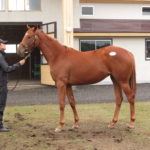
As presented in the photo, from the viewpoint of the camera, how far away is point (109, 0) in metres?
21.8

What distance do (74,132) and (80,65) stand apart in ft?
4.98

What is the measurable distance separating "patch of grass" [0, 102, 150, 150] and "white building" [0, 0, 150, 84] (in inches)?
340

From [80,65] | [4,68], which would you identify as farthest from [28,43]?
[80,65]

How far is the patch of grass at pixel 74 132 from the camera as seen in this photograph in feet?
23.0

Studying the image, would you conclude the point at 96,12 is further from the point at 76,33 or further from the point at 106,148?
the point at 106,148

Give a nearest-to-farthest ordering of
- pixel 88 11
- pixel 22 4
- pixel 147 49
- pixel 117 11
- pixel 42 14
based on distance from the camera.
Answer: pixel 22 4
pixel 42 14
pixel 88 11
pixel 117 11
pixel 147 49

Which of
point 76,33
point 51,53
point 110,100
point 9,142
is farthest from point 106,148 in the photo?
point 76,33

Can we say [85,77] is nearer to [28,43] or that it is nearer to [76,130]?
[76,130]

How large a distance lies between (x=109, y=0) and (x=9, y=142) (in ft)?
52.0

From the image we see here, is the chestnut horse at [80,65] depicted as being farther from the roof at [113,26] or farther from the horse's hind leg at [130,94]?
the roof at [113,26]

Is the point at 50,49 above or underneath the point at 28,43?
underneath

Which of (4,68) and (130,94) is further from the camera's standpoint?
(130,94)

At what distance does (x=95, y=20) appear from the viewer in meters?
21.6

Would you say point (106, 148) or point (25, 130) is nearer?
point (106, 148)
